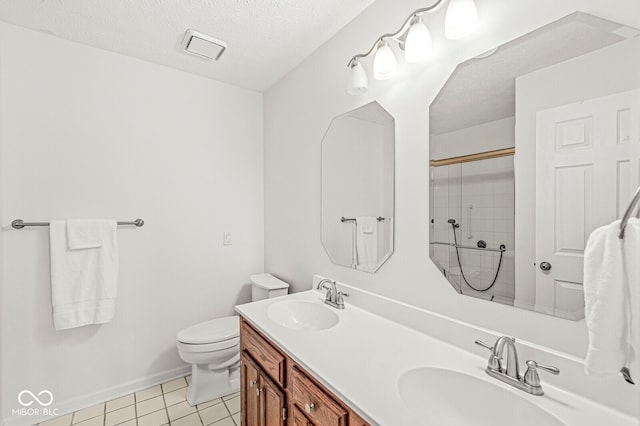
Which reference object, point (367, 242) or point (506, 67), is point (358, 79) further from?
point (367, 242)

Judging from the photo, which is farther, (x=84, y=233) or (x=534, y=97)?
(x=84, y=233)

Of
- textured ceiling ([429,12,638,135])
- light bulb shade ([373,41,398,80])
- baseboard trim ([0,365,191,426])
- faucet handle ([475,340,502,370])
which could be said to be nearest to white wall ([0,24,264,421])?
baseboard trim ([0,365,191,426])

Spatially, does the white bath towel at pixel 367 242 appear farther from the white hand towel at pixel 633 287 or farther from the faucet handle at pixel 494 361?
the white hand towel at pixel 633 287

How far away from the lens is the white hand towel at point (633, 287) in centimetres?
60

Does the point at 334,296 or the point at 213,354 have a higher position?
the point at 334,296

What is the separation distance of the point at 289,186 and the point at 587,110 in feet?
5.79

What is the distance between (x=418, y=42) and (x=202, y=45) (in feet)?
4.64

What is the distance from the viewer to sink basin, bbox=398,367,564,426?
0.82m

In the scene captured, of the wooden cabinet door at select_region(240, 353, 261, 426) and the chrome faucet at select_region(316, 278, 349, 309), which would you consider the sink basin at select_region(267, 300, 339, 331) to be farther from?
the wooden cabinet door at select_region(240, 353, 261, 426)

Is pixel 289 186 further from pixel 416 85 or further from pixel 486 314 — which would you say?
pixel 486 314

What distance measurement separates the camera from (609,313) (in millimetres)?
618

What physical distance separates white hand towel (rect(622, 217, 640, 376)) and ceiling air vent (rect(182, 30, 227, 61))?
6.99 feet

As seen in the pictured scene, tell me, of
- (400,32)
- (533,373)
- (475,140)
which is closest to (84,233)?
(400,32)

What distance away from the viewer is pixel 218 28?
1788mm
